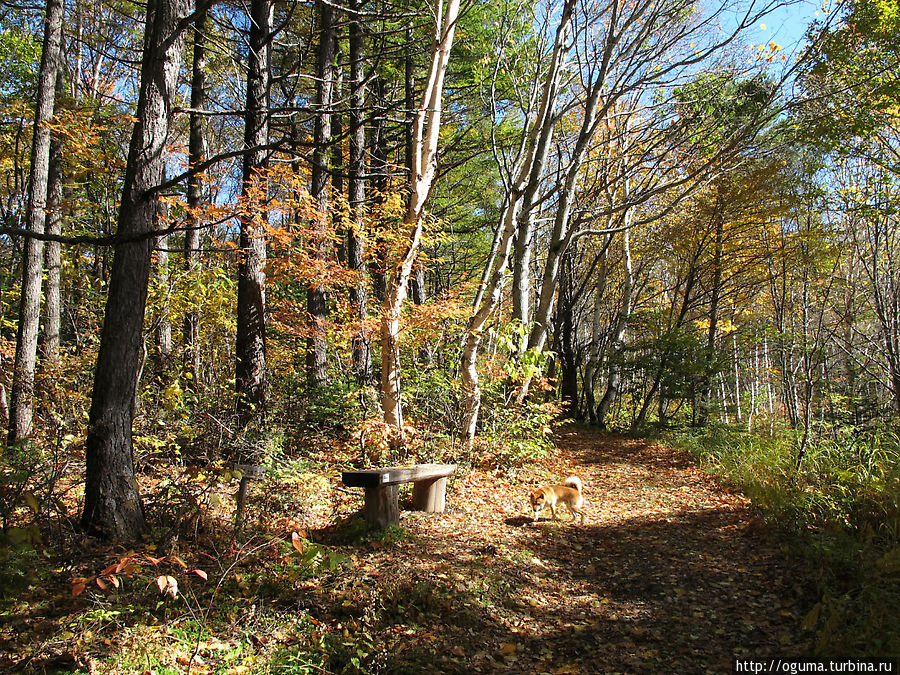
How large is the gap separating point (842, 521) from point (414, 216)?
5836 millimetres

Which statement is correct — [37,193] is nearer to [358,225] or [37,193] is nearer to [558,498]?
[358,225]

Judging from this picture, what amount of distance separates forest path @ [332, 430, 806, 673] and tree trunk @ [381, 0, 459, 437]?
1714 mm

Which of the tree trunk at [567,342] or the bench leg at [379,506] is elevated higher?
the tree trunk at [567,342]

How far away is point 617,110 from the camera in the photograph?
14.2m

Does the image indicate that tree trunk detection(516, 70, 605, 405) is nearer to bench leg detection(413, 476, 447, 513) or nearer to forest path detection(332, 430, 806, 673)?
bench leg detection(413, 476, 447, 513)

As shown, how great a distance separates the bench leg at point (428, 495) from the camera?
19.8ft

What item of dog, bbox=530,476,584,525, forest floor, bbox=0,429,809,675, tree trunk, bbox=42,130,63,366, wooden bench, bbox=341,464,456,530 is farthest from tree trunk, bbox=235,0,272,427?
tree trunk, bbox=42,130,63,366

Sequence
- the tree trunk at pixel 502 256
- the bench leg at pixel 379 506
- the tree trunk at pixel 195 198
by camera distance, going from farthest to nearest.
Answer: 1. the tree trunk at pixel 195 198
2. the tree trunk at pixel 502 256
3. the bench leg at pixel 379 506

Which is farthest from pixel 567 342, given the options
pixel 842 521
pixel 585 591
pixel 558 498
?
pixel 585 591

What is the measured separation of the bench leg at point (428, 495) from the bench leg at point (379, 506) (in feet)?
2.72

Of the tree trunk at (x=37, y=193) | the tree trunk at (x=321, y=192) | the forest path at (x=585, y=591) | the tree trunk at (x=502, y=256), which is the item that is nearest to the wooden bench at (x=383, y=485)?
the forest path at (x=585, y=591)

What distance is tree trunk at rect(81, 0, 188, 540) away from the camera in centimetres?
424

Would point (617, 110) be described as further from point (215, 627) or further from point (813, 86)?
point (215, 627)

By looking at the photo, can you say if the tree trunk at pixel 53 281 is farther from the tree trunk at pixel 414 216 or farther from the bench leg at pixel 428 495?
the bench leg at pixel 428 495
